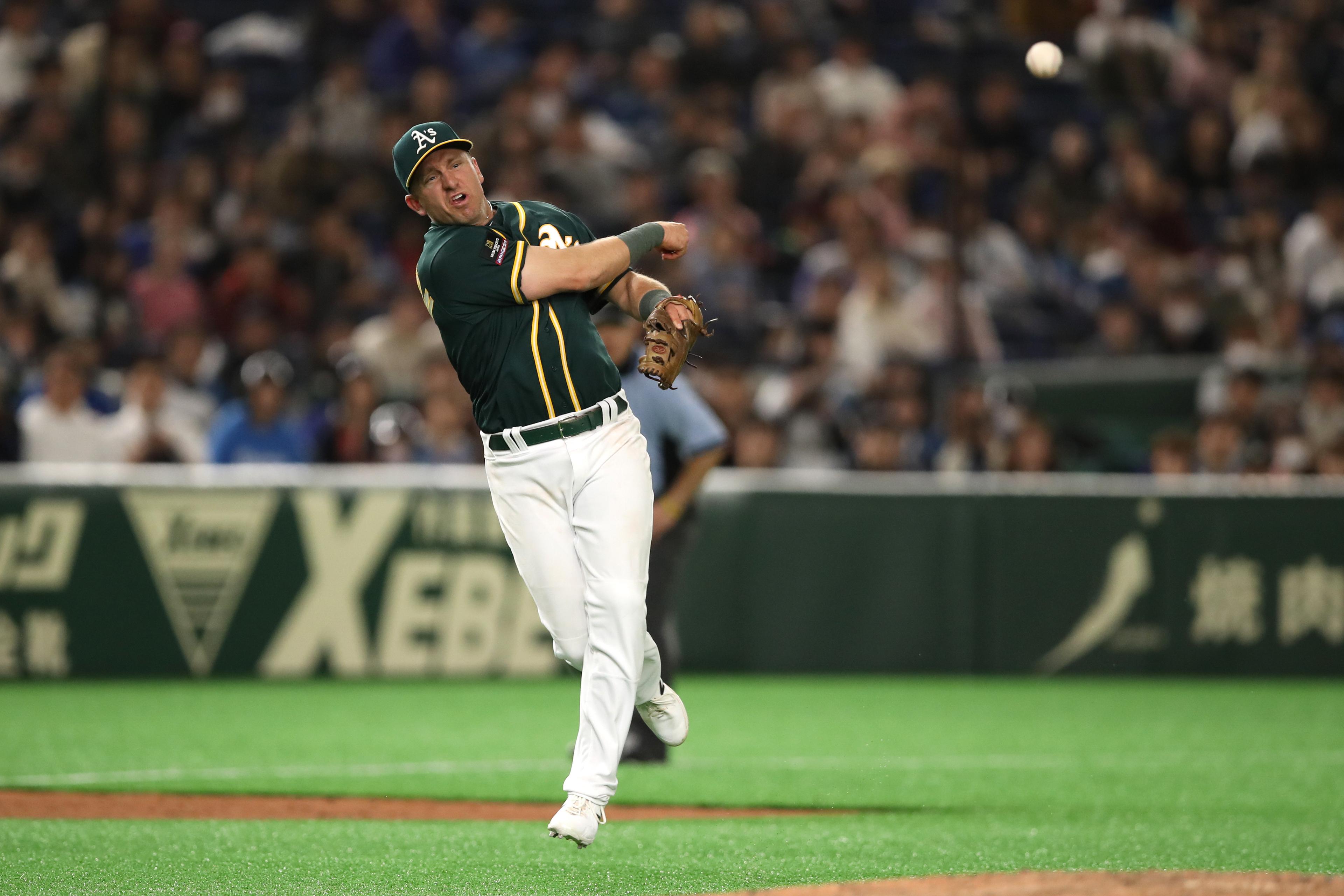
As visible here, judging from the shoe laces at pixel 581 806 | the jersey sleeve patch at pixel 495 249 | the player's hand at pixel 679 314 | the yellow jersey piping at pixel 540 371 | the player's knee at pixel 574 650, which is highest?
the jersey sleeve patch at pixel 495 249

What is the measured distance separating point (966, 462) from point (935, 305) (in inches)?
68.6

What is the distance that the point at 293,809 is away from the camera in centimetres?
696

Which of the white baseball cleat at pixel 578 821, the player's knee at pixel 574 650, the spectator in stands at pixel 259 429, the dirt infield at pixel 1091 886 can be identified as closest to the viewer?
the dirt infield at pixel 1091 886

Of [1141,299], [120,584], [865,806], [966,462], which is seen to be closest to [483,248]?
[865,806]

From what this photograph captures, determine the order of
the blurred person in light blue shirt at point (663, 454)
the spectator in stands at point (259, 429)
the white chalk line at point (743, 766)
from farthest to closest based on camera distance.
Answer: the spectator in stands at point (259, 429)
the blurred person in light blue shirt at point (663, 454)
the white chalk line at point (743, 766)

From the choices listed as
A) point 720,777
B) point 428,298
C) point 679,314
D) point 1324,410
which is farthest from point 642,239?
point 1324,410

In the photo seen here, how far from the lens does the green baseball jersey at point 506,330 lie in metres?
5.44

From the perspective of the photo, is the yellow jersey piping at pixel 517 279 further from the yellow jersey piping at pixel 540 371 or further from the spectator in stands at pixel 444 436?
the spectator in stands at pixel 444 436

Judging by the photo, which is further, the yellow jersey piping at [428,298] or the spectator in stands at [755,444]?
the spectator in stands at [755,444]

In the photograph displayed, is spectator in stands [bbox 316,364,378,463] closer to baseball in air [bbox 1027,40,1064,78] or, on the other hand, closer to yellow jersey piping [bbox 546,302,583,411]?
baseball in air [bbox 1027,40,1064,78]

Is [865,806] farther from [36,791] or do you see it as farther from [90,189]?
[90,189]

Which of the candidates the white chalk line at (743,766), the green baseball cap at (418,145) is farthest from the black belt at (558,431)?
the white chalk line at (743,766)

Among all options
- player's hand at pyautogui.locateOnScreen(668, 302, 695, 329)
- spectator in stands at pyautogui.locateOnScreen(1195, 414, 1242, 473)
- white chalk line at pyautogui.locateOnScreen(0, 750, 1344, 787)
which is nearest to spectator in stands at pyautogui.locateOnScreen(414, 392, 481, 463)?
white chalk line at pyautogui.locateOnScreen(0, 750, 1344, 787)

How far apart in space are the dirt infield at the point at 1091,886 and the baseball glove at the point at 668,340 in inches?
60.5
